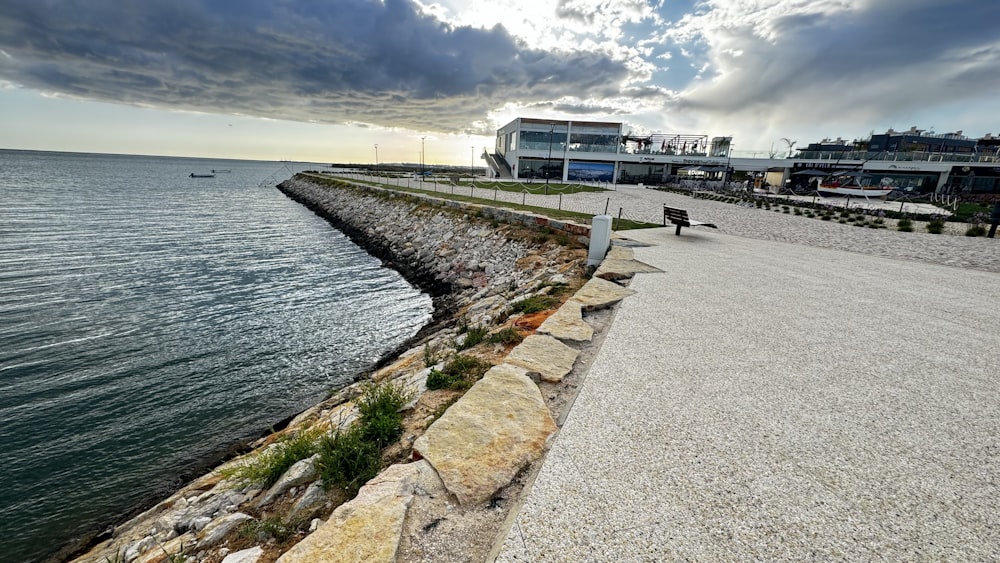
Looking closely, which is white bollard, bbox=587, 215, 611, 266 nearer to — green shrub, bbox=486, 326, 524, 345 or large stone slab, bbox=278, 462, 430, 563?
green shrub, bbox=486, 326, 524, 345

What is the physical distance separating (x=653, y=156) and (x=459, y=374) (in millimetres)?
67123

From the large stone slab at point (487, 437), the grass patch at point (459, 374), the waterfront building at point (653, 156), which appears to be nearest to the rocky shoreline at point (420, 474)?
the large stone slab at point (487, 437)

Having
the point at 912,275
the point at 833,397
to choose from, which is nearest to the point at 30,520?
the point at 833,397

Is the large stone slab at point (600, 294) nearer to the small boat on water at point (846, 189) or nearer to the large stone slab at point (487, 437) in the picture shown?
the large stone slab at point (487, 437)

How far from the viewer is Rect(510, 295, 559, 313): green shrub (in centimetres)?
639

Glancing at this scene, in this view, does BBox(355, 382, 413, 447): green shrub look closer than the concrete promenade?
No

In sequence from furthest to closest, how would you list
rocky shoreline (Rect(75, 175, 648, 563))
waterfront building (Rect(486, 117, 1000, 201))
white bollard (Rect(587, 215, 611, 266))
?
waterfront building (Rect(486, 117, 1000, 201)) < white bollard (Rect(587, 215, 611, 266)) < rocky shoreline (Rect(75, 175, 648, 563))

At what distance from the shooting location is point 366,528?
91.3 inches

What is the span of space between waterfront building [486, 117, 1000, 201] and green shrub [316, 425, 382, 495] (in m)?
50.9

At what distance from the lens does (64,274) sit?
49.7 ft

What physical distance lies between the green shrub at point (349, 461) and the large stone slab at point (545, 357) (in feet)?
5.37

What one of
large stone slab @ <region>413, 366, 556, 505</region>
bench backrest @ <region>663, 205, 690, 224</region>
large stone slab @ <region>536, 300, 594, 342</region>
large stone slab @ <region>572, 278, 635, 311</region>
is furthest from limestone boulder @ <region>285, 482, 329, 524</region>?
bench backrest @ <region>663, 205, 690, 224</region>

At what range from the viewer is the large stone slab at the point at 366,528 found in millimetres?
2148

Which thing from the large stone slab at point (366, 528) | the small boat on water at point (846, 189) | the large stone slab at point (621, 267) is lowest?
the large stone slab at point (366, 528)
